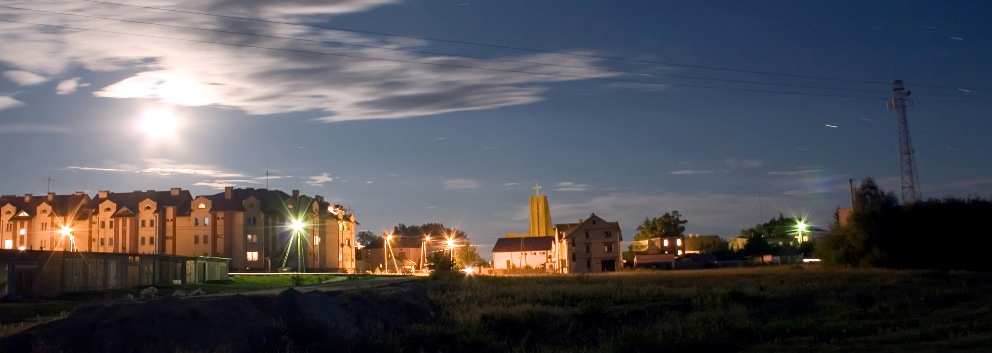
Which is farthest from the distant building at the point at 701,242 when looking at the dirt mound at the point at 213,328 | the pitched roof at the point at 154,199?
the dirt mound at the point at 213,328

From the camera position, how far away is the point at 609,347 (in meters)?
23.5

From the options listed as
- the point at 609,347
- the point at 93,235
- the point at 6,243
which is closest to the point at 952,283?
the point at 609,347

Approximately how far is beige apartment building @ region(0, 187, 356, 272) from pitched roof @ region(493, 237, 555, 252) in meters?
30.8

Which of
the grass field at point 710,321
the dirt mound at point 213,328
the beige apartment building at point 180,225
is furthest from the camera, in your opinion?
the beige apartment building at point 180,225

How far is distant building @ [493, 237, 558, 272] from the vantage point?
14025 centimetres

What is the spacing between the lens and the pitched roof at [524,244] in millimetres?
143250

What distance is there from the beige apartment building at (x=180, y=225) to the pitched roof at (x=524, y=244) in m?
30.8

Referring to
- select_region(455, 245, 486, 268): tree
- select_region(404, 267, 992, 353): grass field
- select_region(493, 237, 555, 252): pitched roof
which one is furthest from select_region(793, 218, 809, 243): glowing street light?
select_region(404, 267, 992, 353): grass field

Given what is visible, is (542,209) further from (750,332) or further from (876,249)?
(750,332)

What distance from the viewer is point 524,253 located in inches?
5595

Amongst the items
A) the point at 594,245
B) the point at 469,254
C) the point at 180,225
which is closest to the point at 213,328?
the point at 180,225

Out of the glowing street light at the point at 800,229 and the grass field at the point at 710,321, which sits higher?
→ the glowing street light at the point at 800,229

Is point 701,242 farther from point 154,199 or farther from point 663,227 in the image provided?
point 154,199

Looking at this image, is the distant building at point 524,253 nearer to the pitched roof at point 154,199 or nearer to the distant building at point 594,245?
the distant building at point 594,245
